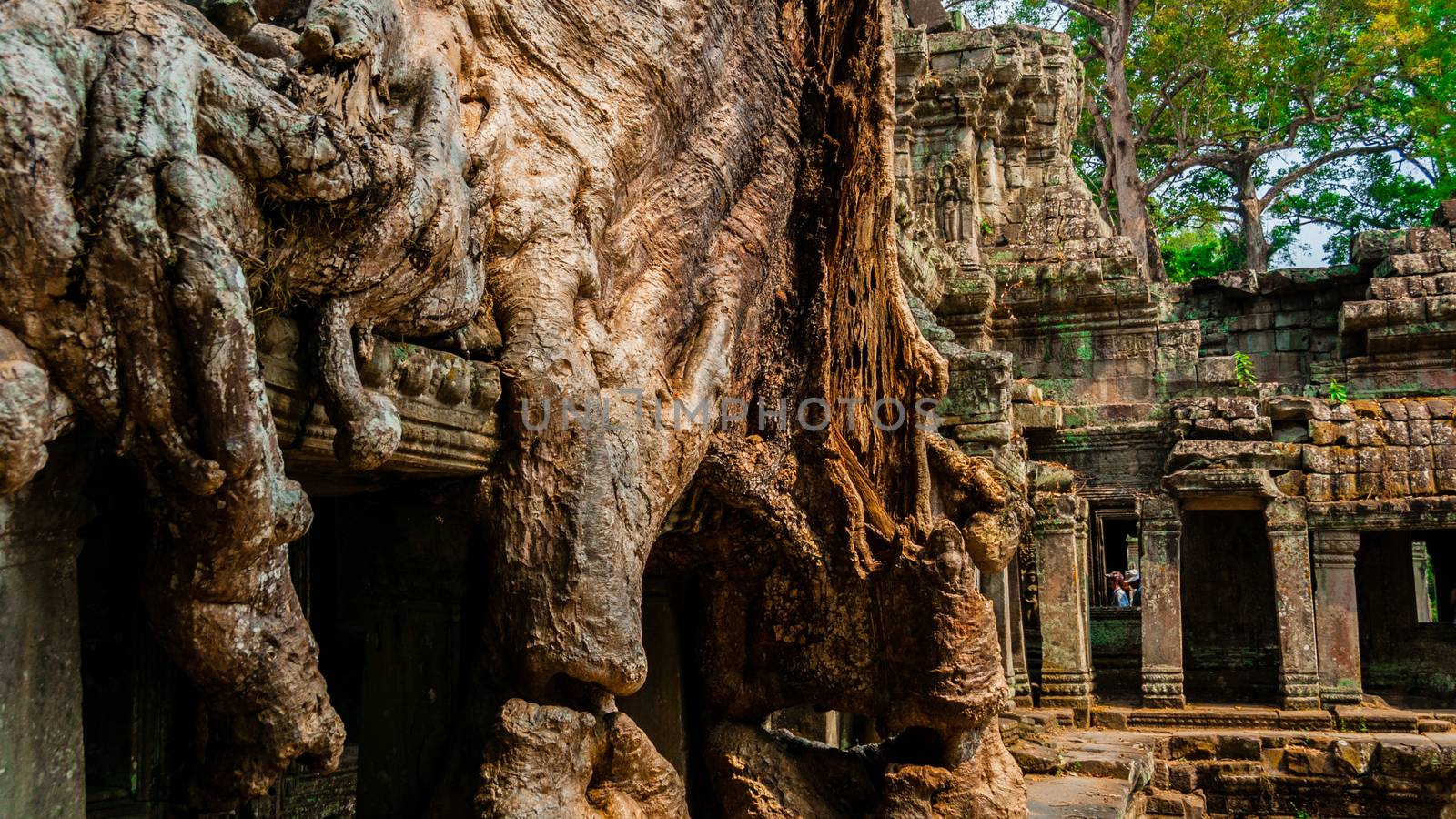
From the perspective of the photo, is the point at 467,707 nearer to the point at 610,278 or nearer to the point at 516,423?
the point at 516,423

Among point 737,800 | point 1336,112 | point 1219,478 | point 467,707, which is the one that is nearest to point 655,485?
point 467,707

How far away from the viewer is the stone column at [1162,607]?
1020cm

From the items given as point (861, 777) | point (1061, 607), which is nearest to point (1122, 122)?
point (1061, 607)

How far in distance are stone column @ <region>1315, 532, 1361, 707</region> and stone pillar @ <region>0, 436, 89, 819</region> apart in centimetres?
962

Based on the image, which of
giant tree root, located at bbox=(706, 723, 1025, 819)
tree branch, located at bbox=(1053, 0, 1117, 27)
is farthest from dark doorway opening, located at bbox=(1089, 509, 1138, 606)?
giant tree root, located at bbox=(706, 723, 1025, 819)

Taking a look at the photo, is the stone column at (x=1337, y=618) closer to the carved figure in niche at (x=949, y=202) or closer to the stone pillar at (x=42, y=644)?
the carved figure in niche at (x=949, y=202)

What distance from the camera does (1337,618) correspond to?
33.3 ft

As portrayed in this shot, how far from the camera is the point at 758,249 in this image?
190 inches

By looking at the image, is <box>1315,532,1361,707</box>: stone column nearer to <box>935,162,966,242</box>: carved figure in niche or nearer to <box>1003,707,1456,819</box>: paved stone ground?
<box>1003,707,1456,819</box>: paved stone ground

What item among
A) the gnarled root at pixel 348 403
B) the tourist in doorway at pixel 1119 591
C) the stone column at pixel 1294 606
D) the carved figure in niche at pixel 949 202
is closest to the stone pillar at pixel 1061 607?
the stone column at pixel 1294 606

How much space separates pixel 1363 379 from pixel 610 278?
35.9ft

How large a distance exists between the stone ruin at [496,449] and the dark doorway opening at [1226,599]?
263cm

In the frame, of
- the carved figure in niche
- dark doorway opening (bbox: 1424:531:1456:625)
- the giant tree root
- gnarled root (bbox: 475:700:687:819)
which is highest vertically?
the carved figure in niche

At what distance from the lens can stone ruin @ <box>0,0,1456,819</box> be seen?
7.28 feet
